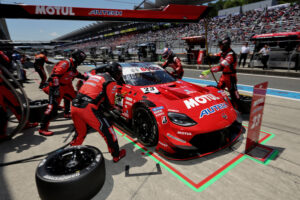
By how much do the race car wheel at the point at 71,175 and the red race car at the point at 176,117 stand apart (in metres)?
0.88

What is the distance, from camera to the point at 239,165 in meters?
2.72

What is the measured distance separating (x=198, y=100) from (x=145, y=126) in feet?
3.47

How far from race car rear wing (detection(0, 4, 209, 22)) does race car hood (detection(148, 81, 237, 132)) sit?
4.30 m

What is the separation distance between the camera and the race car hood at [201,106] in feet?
9.16

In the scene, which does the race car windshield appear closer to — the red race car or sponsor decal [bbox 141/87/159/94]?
the red race car

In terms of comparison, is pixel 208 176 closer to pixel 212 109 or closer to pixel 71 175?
pixel 212 109

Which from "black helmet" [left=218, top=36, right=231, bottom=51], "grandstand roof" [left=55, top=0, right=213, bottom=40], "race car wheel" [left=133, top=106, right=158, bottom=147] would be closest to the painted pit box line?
"race car wheel" [left=133, top=106, right=158, bottom=147]

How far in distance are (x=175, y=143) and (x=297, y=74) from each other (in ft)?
35.6

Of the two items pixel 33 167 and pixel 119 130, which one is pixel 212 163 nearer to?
pixel 119 130

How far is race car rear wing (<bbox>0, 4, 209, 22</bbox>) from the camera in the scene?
521 centimetres

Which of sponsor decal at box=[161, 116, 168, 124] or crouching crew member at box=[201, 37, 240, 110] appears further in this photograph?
crouching crew member at box=[201, 37, 240, 110]

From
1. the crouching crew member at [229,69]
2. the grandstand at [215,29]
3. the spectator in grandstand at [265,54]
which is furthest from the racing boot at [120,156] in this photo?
the grandstand at [215,29]

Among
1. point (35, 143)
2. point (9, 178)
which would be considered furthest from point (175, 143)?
point (35, 143)

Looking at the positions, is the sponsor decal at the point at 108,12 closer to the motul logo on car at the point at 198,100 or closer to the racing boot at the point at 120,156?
the motul logo on car at the point at 198,100
